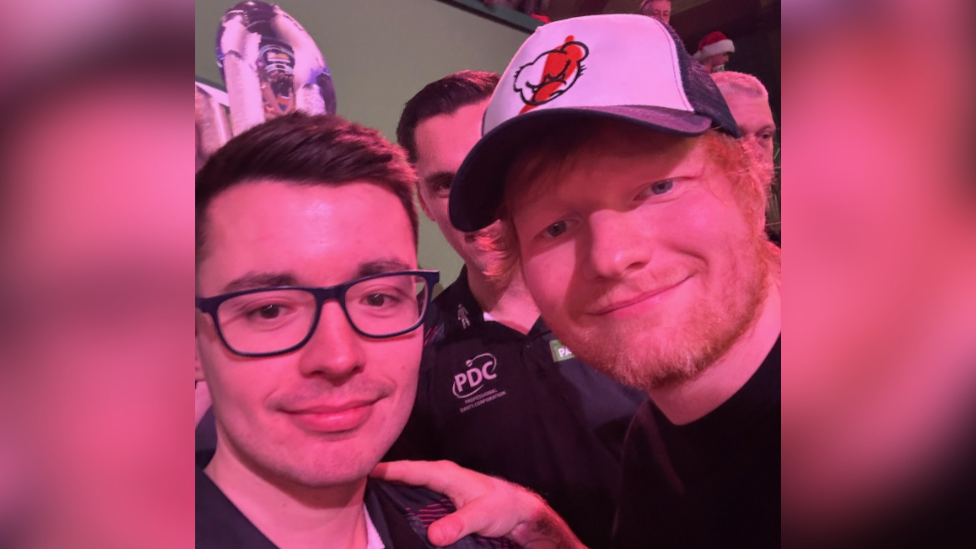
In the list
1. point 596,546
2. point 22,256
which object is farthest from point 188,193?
point 596,546

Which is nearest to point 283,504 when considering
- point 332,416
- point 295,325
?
point 332,416

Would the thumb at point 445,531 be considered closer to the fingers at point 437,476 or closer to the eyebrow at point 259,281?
the fingers at point 437,476

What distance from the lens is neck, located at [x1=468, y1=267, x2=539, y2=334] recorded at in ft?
3.32

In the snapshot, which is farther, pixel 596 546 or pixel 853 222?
pixel 596 546

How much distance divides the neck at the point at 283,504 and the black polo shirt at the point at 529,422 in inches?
7.9

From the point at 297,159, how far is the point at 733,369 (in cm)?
73

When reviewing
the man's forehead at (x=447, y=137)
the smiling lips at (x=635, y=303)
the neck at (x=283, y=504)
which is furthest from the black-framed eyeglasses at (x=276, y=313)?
the smiling lips at (x=635, y=303)

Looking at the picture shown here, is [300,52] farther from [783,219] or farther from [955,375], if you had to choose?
[955,375]

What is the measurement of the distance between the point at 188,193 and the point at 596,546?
89 centimetres

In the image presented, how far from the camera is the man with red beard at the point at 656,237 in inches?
32.5

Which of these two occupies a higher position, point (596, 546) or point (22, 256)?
point (22, 256)

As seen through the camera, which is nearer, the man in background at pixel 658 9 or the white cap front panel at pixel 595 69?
the white cap front panel at pixel 595 69

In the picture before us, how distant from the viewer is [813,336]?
0.60m

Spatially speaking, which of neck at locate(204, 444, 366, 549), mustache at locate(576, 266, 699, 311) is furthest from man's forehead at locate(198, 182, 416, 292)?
mustache at locate(576, 266, 699, 311)
